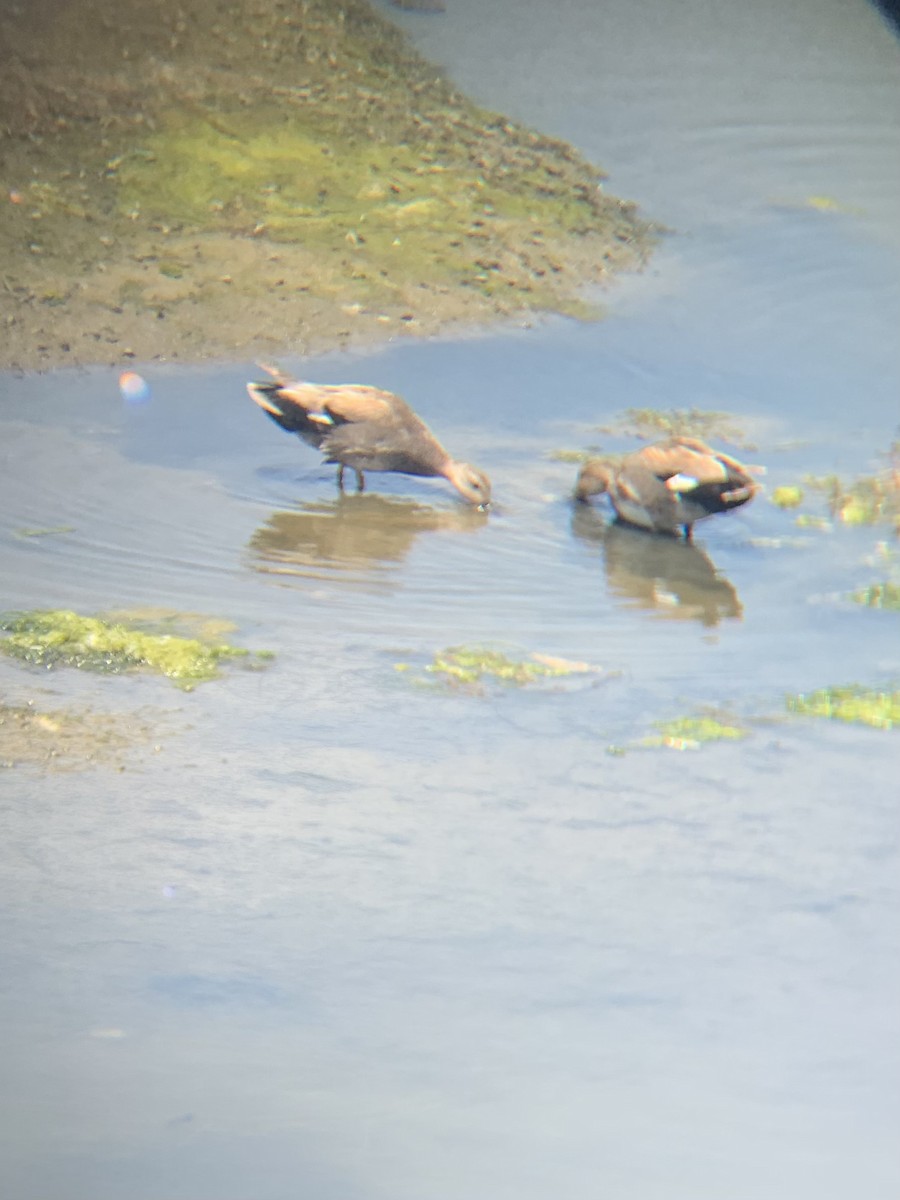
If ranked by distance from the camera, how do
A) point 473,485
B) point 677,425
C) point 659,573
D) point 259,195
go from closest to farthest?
point 659,573 → point 473,485 → point 677,425 → point 259,195

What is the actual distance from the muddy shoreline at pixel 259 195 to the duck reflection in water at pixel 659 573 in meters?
3.27

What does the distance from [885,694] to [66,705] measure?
2.80m

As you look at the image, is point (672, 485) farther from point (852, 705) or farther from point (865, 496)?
point (852, 705)

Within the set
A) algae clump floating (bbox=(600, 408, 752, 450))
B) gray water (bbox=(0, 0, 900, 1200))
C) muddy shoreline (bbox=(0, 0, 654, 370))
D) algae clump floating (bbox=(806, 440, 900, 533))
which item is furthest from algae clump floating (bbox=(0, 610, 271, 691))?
muddy shoreline (bbox=(0, 0, 654, 370))

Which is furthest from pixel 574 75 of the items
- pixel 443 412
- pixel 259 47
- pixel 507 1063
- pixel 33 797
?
pixel 507 1063

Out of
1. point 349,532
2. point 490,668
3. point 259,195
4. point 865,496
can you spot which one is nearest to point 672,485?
point 865,496

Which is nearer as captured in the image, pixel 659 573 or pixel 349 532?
pixel 659 573

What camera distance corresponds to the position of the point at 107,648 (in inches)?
244

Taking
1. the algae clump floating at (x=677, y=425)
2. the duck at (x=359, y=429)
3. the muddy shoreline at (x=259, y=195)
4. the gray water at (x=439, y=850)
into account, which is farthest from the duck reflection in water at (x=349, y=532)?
the muddy shoreline at (x=259, y=195)

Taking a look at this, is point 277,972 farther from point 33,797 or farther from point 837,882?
point 837,882

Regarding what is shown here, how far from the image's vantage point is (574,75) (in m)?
15.1

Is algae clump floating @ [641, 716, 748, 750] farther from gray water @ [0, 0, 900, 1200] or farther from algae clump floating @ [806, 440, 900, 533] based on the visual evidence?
algae clump floating @ [806, 440, 900, 533]

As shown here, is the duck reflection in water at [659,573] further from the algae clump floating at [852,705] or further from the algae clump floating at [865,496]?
the algae clump floating at [852,705]

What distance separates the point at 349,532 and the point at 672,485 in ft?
5.08
